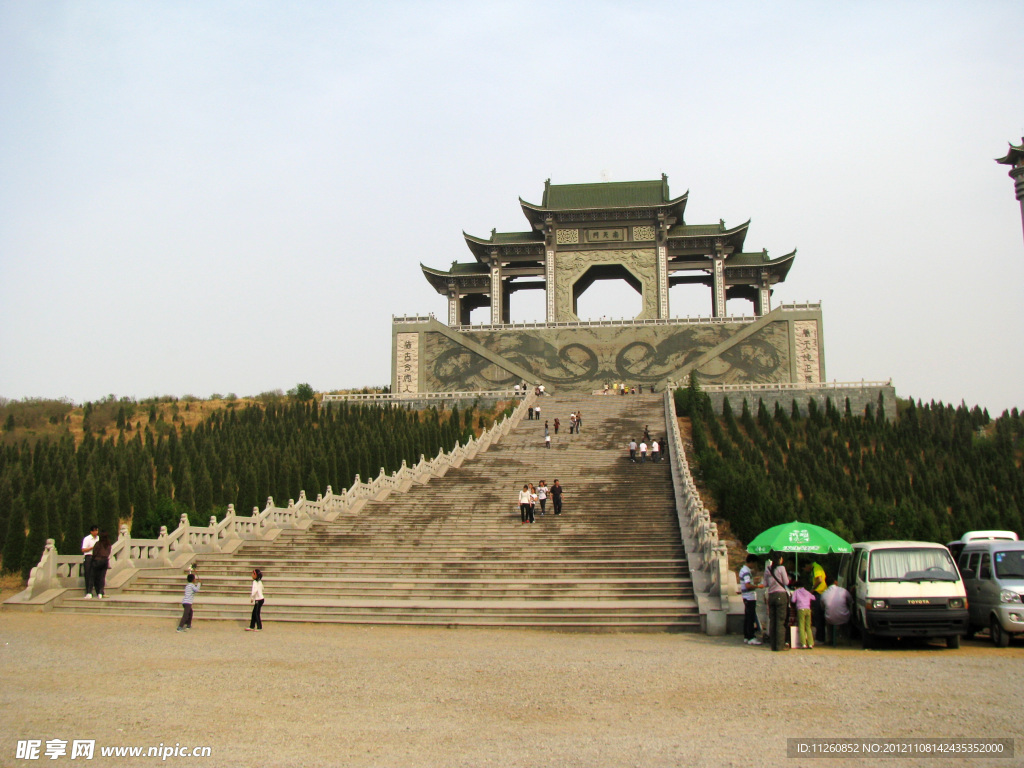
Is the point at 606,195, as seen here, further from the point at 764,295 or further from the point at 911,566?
the point at 911,566

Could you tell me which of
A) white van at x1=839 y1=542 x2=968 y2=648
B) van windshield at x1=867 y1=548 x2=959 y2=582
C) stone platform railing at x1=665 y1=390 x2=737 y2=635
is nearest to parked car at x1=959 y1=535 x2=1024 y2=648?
white van at x1=839 y1=542 x2=968 y2=648

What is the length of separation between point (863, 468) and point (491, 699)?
2257 centimetres

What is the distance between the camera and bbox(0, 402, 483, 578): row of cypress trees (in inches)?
791

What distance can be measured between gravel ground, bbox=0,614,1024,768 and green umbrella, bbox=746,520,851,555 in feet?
4.30

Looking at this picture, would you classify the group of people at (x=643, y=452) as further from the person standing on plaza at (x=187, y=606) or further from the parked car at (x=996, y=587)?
the person standing on plaza at (x=187, y=606)

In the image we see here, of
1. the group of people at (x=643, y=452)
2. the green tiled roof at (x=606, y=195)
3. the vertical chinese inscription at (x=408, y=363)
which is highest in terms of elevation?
the green tiled roof at (x=606, y=195)

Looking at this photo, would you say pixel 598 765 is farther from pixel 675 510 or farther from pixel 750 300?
pixel 750 300

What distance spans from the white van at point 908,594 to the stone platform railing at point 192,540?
12.4m

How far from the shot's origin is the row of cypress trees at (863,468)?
20.8m

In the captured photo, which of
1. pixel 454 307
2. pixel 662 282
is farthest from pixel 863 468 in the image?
pixel 454 307

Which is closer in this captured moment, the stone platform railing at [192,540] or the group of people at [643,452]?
the stone platform railing at [192,540]

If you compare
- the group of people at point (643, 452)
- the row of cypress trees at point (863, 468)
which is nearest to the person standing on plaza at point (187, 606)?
the row of cypress trees at point (863, 468)

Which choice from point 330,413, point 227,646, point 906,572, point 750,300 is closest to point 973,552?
point 906,572

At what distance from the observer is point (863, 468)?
28125mm
